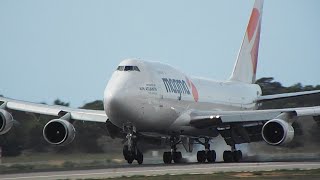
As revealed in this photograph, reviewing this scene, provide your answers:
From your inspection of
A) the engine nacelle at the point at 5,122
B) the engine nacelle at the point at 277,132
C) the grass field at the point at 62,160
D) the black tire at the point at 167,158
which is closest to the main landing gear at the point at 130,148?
the black tire at the point at 167,158

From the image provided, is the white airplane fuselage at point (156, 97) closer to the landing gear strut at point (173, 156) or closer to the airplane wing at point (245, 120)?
the airplane wing at point (245, 120)

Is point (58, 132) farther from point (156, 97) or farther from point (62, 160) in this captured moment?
point (156, 97)

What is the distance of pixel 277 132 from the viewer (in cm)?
3766

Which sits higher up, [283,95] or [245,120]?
[283,95]

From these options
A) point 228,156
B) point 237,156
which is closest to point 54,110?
point 228,156

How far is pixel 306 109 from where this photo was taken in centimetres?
3794

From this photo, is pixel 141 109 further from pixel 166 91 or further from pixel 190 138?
pixel 190 138

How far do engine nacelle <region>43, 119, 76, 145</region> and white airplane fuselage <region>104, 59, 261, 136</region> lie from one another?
2.58m

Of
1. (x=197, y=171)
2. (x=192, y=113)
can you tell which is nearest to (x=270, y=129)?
(x=192, y=113)

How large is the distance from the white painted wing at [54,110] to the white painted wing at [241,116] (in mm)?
4231

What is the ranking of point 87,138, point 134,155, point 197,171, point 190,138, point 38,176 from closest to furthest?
1. point 38,176
2. point 197,171
3. point 134,155
4. point 190,138
5. point 87,138

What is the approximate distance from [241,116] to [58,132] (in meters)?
8.01

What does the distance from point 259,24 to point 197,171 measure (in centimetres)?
2483

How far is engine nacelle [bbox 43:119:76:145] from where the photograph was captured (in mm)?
38269
